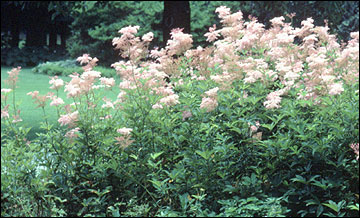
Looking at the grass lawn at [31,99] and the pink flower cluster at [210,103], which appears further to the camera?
the grass lawn at [31,99]

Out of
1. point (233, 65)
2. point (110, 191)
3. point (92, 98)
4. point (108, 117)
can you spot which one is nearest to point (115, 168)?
point (110, 191)

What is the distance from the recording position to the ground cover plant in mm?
3832

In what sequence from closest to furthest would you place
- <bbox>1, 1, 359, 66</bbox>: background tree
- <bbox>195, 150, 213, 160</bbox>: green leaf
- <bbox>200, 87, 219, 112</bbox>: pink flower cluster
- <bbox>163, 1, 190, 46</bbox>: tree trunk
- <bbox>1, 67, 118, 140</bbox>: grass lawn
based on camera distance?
<bbox>195, 150, 213, 160</bbox>: green leaf
<bbox>200, 87, 219, 112</bbox>: pink flower cluster
<bbox>163, 1, 190, 46</bbox>: tree trunk
<bbox>1, 67, 118, 140</bbox>: grass lawn
<bbox>1, 1, 359, 66</bbox>: background tree

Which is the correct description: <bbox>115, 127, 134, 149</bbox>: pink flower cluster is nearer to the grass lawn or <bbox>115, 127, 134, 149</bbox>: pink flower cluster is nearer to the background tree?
the grass lawn

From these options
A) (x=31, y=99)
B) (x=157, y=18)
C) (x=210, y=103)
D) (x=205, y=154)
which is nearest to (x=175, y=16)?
(x=31, y=99)

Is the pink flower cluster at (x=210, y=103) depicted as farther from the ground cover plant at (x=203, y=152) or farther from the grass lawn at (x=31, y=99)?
the grass lawn at (x=31, y=99)

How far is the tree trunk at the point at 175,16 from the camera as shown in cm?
896

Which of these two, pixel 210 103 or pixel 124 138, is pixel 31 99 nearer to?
pixel 124 138

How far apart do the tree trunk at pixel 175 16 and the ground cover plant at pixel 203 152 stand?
4.53 meters

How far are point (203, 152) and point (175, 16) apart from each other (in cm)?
557

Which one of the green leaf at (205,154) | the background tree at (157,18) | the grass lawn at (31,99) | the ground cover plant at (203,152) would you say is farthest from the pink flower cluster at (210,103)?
the background tree at (157,18)

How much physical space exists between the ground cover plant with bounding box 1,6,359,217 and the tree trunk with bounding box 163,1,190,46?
14.9ft

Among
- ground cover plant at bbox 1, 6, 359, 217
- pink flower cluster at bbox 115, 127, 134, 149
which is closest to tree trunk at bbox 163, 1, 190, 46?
ground cover plant at bbox 1, 6, 359, 217

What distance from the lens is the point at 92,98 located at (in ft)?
15.0
